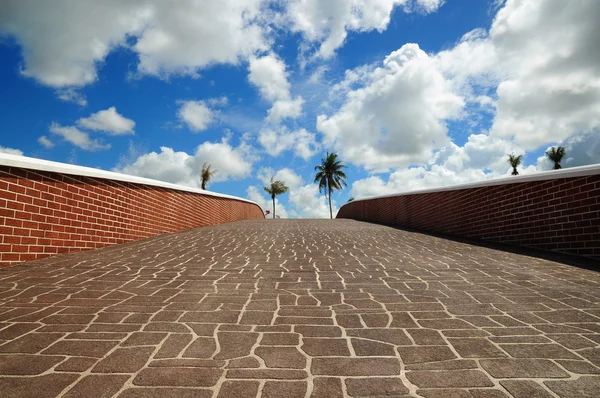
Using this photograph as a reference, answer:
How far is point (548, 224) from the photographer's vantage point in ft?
22.3

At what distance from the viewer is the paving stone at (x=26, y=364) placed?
7.59 ft

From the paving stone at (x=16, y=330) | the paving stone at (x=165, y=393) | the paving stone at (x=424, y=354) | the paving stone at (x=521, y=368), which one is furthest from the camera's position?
the paving stone at (x=16, y=330)

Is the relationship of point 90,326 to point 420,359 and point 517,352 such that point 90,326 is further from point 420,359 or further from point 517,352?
point 517,352

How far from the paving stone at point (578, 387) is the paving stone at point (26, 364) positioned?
10.5 feet

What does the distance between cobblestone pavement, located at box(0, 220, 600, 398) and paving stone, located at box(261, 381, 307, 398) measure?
0.01 m

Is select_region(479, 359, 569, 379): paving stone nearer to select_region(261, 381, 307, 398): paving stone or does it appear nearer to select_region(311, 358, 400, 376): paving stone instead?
select_region(311, 358, 400, 376): paving stone

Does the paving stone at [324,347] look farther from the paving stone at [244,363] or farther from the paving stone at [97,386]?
the paving stone at [97,386]

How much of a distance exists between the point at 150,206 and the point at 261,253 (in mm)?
3883

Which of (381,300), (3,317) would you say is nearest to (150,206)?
(3,317)

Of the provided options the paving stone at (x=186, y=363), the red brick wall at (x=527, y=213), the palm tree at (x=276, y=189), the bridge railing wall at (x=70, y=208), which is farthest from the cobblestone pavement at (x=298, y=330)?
the palm tree at (x=276, y=189)

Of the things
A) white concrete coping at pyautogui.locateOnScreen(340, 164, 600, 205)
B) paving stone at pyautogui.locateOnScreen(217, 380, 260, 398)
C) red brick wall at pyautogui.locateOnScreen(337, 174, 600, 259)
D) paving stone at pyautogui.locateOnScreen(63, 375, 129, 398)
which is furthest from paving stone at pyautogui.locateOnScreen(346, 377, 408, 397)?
white concrete coping at pyautogui.locateOnScreen(340, 164, 600, 205)

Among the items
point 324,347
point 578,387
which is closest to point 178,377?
point 324,347

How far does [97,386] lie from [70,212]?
5080 mm

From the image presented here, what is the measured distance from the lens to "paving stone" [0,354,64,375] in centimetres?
231
